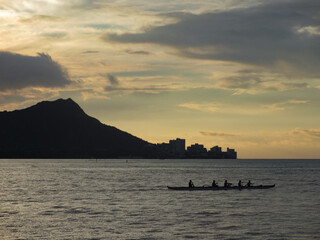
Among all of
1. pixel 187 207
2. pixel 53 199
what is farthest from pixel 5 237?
pixel 53 199

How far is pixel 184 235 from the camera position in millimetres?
47812

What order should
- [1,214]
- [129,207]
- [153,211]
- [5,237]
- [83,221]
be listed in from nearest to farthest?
[5,237], [83,221], [1,214], [153,211], [129,207]

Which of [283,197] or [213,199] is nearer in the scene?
[213,199]

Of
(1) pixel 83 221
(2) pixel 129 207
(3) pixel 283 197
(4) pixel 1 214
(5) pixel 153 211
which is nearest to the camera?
(1) pixel 83 221

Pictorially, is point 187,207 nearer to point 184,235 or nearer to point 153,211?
point 153,211

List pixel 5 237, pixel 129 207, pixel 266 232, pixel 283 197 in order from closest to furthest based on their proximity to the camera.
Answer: pixel 5 237 < pixel 266 232 < pixel 129 207 < pixel 283 197

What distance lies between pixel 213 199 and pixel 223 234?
1430 inches

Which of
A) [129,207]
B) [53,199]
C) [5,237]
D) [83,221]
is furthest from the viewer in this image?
[53,199]

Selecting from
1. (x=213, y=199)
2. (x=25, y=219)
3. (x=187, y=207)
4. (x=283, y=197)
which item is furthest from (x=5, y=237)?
(x=283, y=197)

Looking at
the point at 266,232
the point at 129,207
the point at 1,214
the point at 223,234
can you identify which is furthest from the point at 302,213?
the point at 1,214

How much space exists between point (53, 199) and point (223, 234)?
44.3 meters

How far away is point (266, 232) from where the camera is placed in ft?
164

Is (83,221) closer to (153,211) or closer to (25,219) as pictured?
(25,219)

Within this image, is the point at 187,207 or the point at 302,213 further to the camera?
the point at 187,207
